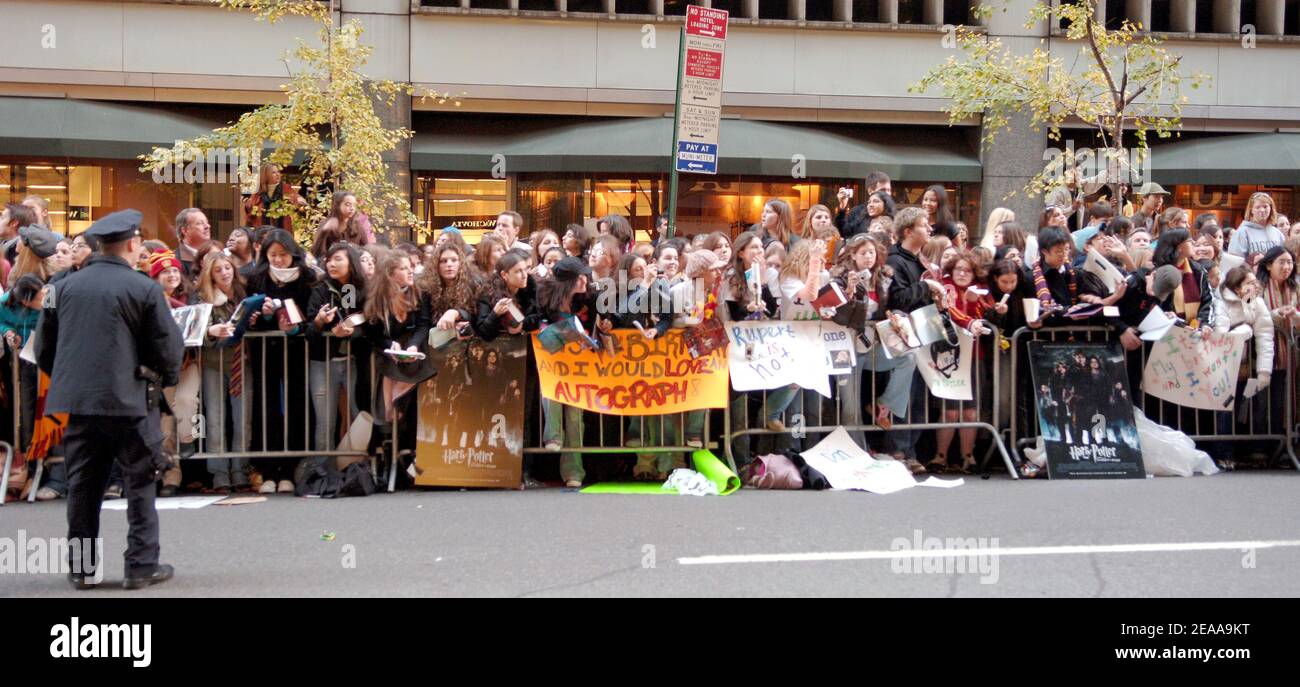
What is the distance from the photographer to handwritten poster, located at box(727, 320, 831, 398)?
960 centimetres

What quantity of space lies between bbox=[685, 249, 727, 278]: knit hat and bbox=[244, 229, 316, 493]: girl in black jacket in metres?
2.92

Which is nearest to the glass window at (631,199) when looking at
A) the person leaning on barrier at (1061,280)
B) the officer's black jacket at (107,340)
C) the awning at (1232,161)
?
the awning at (1232,161)

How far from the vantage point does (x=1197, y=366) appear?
33.4 feet

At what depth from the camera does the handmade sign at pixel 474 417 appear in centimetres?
935

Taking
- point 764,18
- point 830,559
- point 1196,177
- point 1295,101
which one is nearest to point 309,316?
point 830,559

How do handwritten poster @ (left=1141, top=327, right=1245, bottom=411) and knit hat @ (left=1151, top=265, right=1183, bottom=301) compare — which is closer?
knit hat @ (left=1151, top=265, right=1183, bottom=301)

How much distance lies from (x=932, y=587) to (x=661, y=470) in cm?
393

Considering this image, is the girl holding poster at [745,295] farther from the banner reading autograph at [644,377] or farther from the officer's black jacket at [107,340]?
the officer's black jacket at [107,340]

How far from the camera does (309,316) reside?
30.7 ft

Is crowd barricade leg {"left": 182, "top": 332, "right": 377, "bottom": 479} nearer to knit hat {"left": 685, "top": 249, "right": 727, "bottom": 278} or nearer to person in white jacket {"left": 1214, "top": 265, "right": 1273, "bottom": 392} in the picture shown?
knit hat {"left": 685, "top": 249, "right": 727, "bottom": 278}

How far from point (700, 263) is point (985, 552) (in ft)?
11.6

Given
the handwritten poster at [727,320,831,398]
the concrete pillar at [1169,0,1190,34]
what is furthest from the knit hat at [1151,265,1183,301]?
the concrete pillar at [1169,0,1190,34]

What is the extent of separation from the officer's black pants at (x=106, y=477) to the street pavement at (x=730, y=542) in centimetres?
22

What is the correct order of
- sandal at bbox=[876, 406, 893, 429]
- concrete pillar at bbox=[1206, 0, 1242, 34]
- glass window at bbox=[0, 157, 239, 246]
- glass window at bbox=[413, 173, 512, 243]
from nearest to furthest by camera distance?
sandal at bbox=[876, 406, 893, 429], glass window at bbox=[0, 157, 239, 246], glass window at bbox=[413, 173, 512, 243], concrete pillar at bbox=[1206, 0, 1242, 34]
